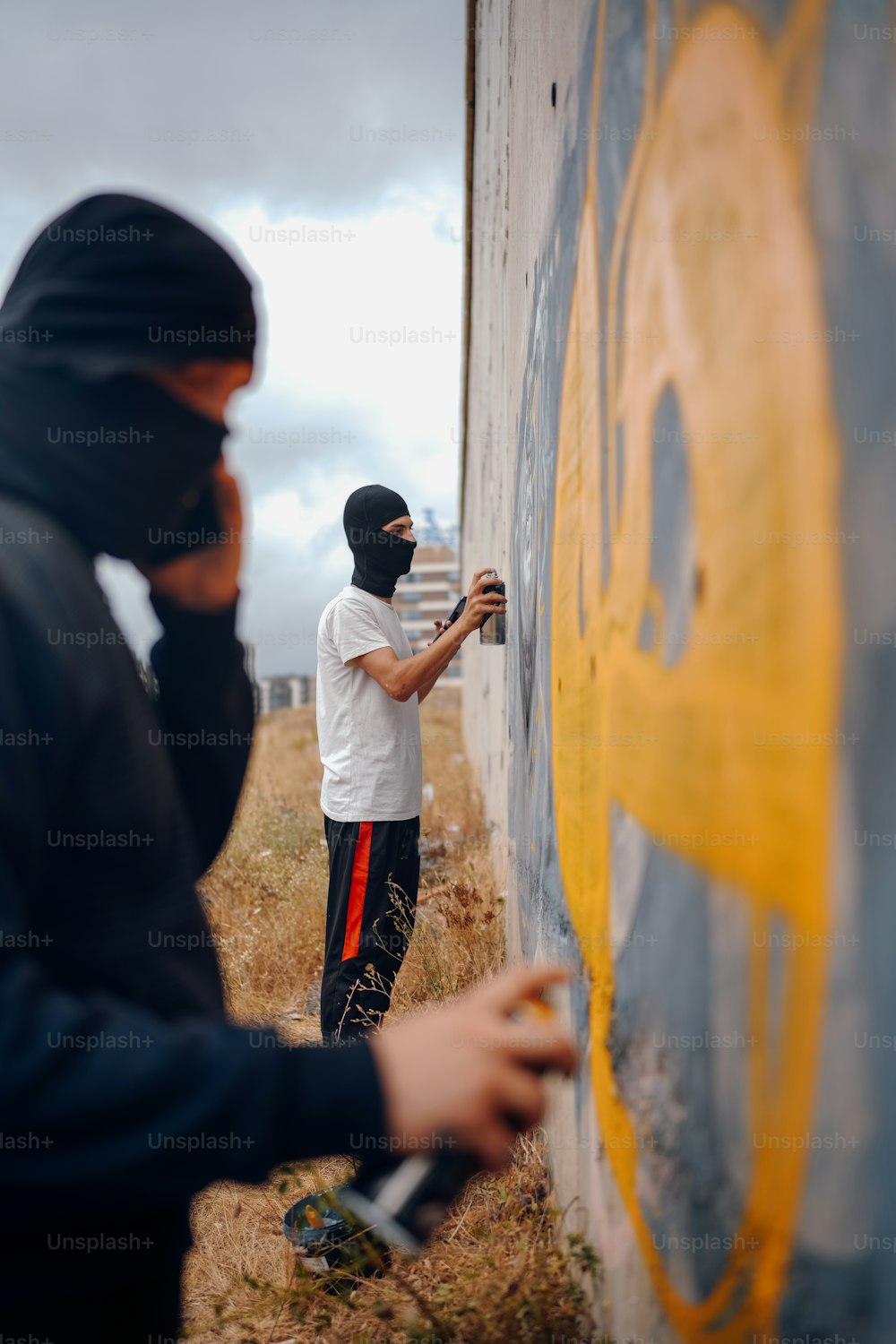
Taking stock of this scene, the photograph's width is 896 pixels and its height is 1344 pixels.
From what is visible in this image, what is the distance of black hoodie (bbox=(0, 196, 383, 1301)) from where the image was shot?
751 millimetres

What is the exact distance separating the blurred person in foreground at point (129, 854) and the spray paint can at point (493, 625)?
2.17 m

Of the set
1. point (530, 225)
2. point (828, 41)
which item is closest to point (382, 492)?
point (530, 225)

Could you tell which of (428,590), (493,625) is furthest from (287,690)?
(493,625)

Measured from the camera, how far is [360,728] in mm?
3340

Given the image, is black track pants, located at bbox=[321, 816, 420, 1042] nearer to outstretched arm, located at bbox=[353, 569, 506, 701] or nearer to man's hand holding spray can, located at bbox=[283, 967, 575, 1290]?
outstretched arm, located at bbox=[353, 569, 506, 701]

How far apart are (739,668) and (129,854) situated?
2.27ft

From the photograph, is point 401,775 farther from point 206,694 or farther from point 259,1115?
point 259,1115

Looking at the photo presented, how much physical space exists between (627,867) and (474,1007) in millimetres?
708

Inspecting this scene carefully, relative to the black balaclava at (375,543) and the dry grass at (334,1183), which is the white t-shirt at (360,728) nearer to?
the black balaclava at (375,543)

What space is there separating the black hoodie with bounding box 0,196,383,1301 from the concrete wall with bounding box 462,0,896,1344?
0.48m

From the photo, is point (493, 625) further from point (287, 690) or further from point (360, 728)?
point (287, 690)

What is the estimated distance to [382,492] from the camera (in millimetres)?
3551

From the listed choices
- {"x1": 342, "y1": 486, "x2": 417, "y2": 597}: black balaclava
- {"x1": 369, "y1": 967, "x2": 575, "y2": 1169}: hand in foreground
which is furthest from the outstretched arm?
{"x1": 369, "y1": 967, "x2": 575, "y2": 1169}: hand in foreground

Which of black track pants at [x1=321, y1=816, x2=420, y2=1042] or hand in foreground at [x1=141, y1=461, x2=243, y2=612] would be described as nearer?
hand in foreground at [x1=141, y1=461, x2=243, y2=612]
